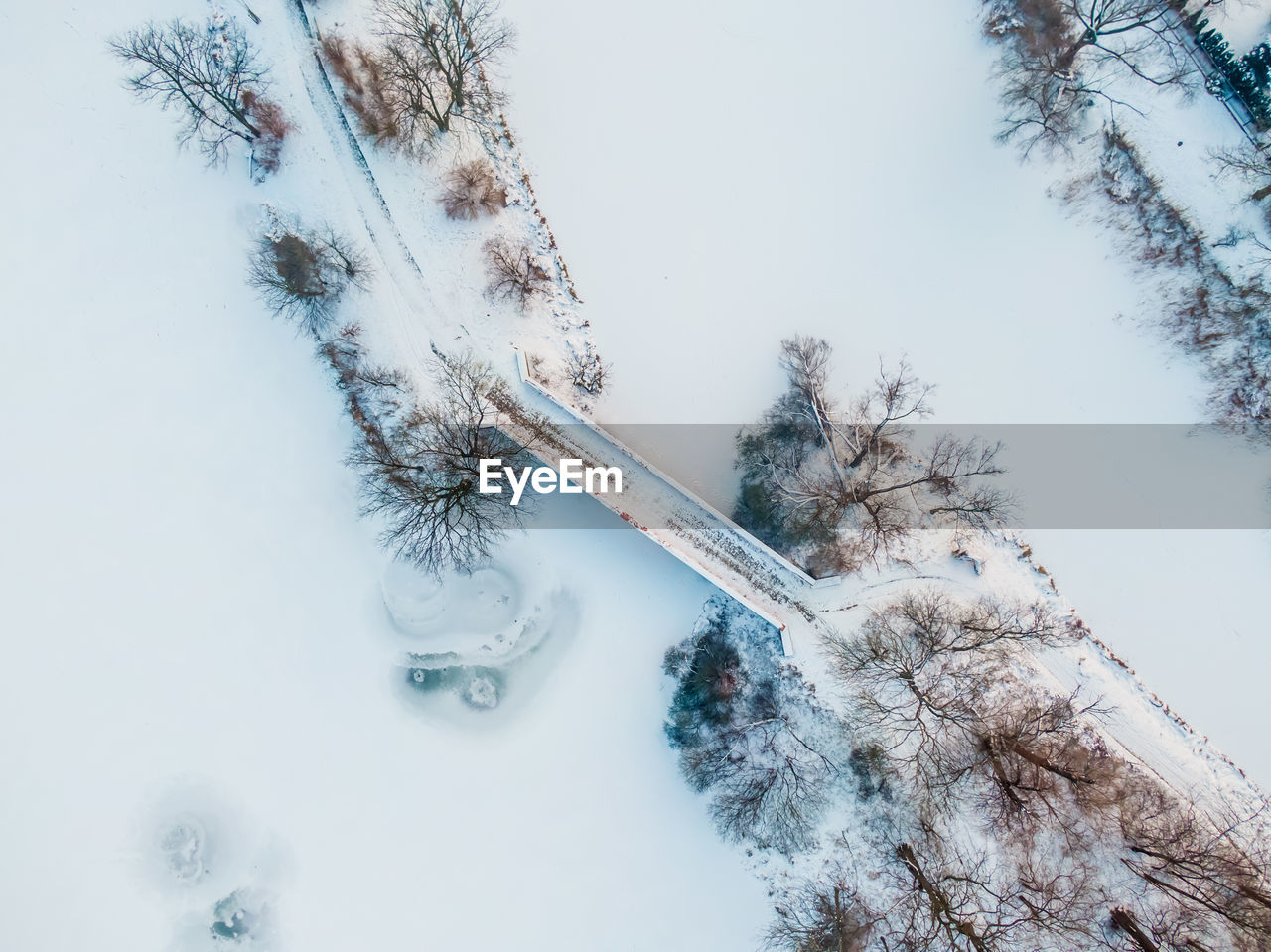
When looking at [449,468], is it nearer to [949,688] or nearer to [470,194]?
[470,194]

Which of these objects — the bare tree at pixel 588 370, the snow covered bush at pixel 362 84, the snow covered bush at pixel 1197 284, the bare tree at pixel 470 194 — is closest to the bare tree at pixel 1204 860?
the snow covered bush at pixel 1197 284

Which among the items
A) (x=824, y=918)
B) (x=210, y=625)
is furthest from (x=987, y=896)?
(x=210, y=625)

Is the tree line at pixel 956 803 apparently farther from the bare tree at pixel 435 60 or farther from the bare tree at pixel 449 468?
the bare tree at pixel 435 60

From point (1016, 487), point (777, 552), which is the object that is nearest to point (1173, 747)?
point (1016, 487)

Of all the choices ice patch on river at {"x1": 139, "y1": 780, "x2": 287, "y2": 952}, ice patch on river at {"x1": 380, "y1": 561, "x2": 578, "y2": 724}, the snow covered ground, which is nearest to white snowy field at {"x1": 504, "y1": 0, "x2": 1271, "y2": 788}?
the snow covered ground

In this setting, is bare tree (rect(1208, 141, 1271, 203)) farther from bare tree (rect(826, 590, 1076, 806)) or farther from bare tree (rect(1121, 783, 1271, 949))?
bare tree (rect(1121, 783, 1271, 949))

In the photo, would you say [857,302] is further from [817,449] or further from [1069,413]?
[1069,413]
